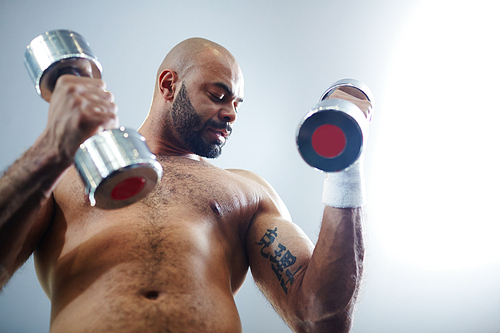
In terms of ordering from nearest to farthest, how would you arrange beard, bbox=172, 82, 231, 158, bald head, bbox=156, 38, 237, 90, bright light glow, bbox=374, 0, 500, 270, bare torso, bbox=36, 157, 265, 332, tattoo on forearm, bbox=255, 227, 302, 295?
bare torso, bbox=36, 157, 265, 332 → tattoo on forearm, bbox=255, 227, 302, 295 → beard, bbox=172, 82, 231, 158 → bald head, bbox=156, 38, 237, 90 → bright light glow, bbox=374, 0, 500, 270

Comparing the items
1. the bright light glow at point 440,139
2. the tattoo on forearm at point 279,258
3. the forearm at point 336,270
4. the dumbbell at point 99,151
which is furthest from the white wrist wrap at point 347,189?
the bright light glow at point 440,139

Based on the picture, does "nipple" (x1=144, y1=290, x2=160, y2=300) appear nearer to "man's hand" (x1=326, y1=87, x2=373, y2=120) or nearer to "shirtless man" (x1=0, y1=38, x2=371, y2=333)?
"shirtless man" (x1=0, y1=38, x2=371, y2=333)

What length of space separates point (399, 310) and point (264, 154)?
1362mm

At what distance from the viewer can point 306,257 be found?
1.09 m

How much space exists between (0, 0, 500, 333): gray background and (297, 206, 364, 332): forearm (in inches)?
53.3

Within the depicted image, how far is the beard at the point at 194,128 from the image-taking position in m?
1.38

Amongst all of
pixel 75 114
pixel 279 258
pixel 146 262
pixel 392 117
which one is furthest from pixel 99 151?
pixel 392 117

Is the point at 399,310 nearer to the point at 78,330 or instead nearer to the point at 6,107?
the point at 78,330

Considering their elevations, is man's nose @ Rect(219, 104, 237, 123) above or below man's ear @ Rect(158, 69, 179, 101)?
below

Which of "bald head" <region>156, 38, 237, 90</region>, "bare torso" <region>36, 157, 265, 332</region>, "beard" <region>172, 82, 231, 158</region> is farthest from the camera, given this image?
"bald head" <region>156, 38, 237, 90</region>

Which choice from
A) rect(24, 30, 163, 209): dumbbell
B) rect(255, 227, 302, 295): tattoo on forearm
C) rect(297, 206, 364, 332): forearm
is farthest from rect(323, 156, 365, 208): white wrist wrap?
rect(24, 30, 163, 209): dumbbell

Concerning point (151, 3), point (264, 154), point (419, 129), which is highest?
point (151, 3)

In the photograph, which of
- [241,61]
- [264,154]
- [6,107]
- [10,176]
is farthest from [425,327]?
[6,107]

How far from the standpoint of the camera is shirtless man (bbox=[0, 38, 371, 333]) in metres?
0.69
